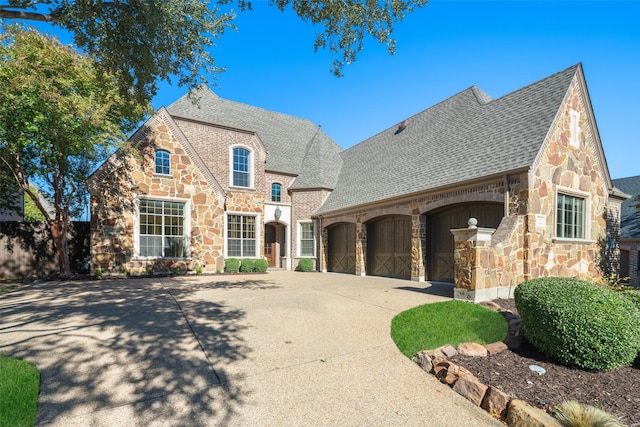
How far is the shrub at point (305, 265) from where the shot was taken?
18.1 metres

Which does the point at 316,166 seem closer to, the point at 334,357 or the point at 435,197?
the point at 435,197

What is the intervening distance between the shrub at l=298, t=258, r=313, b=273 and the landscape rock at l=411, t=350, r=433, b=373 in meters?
13.6

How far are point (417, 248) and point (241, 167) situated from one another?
10369mm

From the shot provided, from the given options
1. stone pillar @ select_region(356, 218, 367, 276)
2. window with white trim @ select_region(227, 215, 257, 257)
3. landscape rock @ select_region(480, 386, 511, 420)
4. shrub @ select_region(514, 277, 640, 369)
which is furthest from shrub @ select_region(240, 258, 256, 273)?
landscape rock @ select_region(480, 386, 511, 420)

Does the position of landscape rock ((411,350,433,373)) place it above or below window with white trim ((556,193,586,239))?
below

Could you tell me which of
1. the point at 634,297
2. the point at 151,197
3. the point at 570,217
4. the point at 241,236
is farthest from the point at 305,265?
the point at 634,297

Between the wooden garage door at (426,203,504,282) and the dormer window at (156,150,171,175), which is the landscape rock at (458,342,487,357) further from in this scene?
the dormer window at (156,150,171,175)

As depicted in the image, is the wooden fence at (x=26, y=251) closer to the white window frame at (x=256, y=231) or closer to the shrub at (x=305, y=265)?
the white window frame at (x=256, y=231)

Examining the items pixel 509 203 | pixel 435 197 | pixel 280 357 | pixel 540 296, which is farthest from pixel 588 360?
pixel 435 197

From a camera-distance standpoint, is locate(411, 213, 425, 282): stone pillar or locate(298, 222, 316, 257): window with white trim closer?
locate(411, 213, 425, 282): stone pillar

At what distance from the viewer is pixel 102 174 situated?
12945mm

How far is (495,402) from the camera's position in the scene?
3393 mm

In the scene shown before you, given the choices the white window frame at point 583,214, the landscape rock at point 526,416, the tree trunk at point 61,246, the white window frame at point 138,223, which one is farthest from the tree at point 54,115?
the white window frame at point 583,214

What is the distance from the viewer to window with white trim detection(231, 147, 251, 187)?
→ 17.5m
